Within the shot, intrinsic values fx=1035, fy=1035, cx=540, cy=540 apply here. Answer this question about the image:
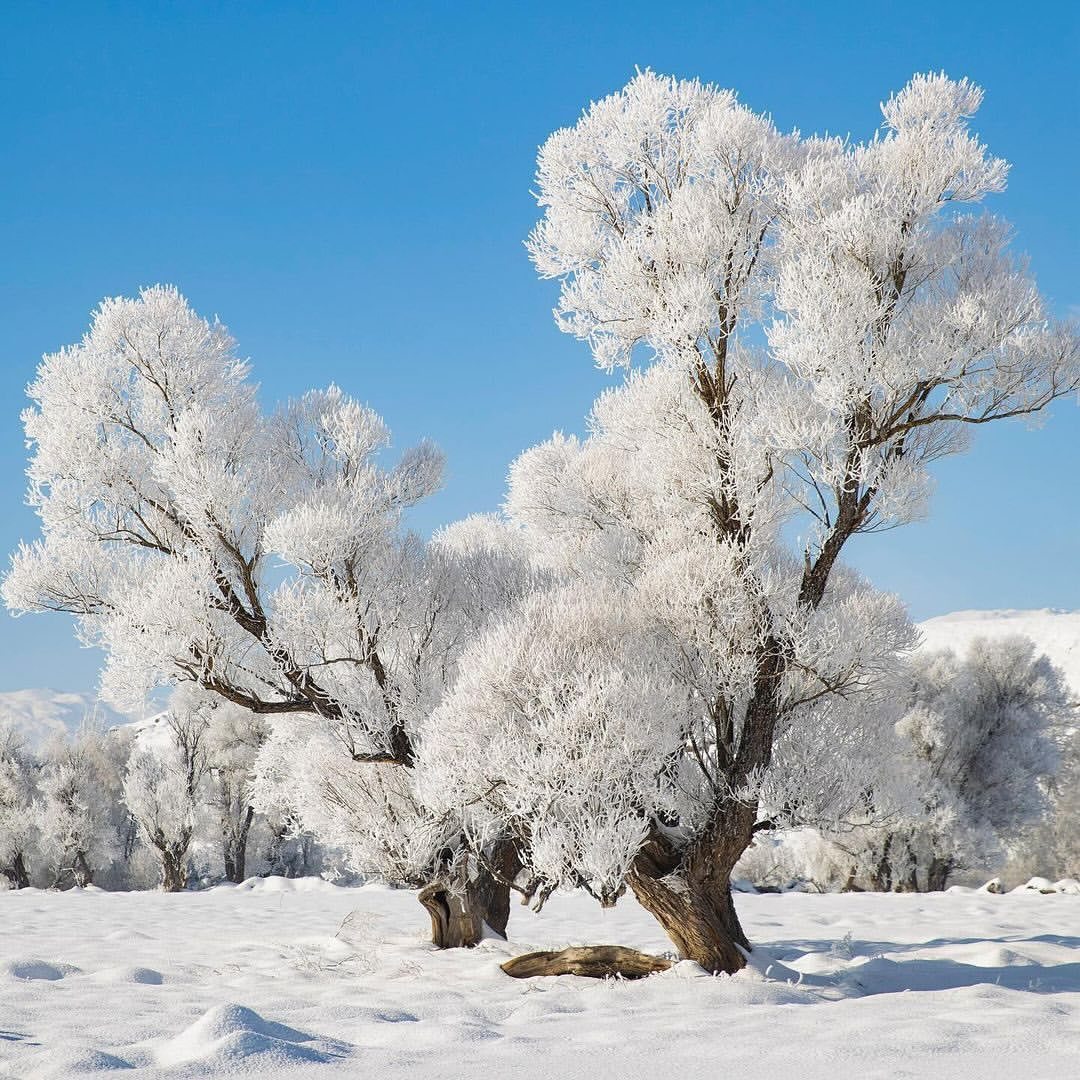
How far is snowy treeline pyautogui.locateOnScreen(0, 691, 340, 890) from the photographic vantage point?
32500mm

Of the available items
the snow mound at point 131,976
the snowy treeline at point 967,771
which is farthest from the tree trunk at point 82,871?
the snow mound at point 131,976

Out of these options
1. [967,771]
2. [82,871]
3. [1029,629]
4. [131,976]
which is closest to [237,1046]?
[131,976]

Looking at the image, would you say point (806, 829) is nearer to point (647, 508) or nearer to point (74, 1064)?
point (647, 508)

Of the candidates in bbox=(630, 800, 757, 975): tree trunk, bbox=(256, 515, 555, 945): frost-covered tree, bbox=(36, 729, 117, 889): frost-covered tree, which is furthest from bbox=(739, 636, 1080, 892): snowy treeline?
bbox=(36, 729, 117, 889): frost-covered tree

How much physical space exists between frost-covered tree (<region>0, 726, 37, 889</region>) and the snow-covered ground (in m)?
20.6

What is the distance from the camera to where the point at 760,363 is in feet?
34.2

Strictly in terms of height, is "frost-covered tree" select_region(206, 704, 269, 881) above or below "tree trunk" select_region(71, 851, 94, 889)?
above

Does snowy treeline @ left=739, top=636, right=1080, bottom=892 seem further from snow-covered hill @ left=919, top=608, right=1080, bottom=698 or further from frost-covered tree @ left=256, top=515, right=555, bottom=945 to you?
snow-covered hill @ left=919, top=608, right=1080, bottom=698

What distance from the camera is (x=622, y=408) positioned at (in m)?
11.0

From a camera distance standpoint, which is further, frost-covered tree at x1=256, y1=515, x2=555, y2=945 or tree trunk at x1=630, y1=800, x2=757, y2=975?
frost-covered tree at x1=256, y1=515, x2=555, y2=945

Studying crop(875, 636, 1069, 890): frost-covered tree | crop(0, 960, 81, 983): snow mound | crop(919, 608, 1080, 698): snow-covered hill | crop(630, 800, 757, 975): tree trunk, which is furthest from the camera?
crop(919, 608, 1080, 698): snow-covered hill

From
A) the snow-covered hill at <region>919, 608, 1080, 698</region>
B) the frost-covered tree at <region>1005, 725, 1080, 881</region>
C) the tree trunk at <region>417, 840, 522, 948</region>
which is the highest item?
the snow-covered hill at <region>919, 608, 1080, 698</region>

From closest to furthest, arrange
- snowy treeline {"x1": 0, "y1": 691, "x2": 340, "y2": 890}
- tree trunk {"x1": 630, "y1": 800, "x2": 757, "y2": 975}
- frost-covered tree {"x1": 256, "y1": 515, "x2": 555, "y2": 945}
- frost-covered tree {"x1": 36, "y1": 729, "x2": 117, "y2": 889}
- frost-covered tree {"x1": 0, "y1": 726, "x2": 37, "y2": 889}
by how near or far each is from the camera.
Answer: tree trunk {"x1": 630, "y1": 800, "x2": 757, "y2": 975}, frost-covered tree {"x1": 256, "y1": 515, "x2": 555, "y2": 945}, snowy treeline {"x1": 0, "y1": 691, "x2": 340, "y2": 890}, frost-covered tree {"x1": 36, "y1": 729, "x2": 117, "y2": 889}, frost-covered tree {"x1": 0, "y1": 726, "x2": 37, "y2": 889}

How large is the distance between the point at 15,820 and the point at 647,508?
100 ft
